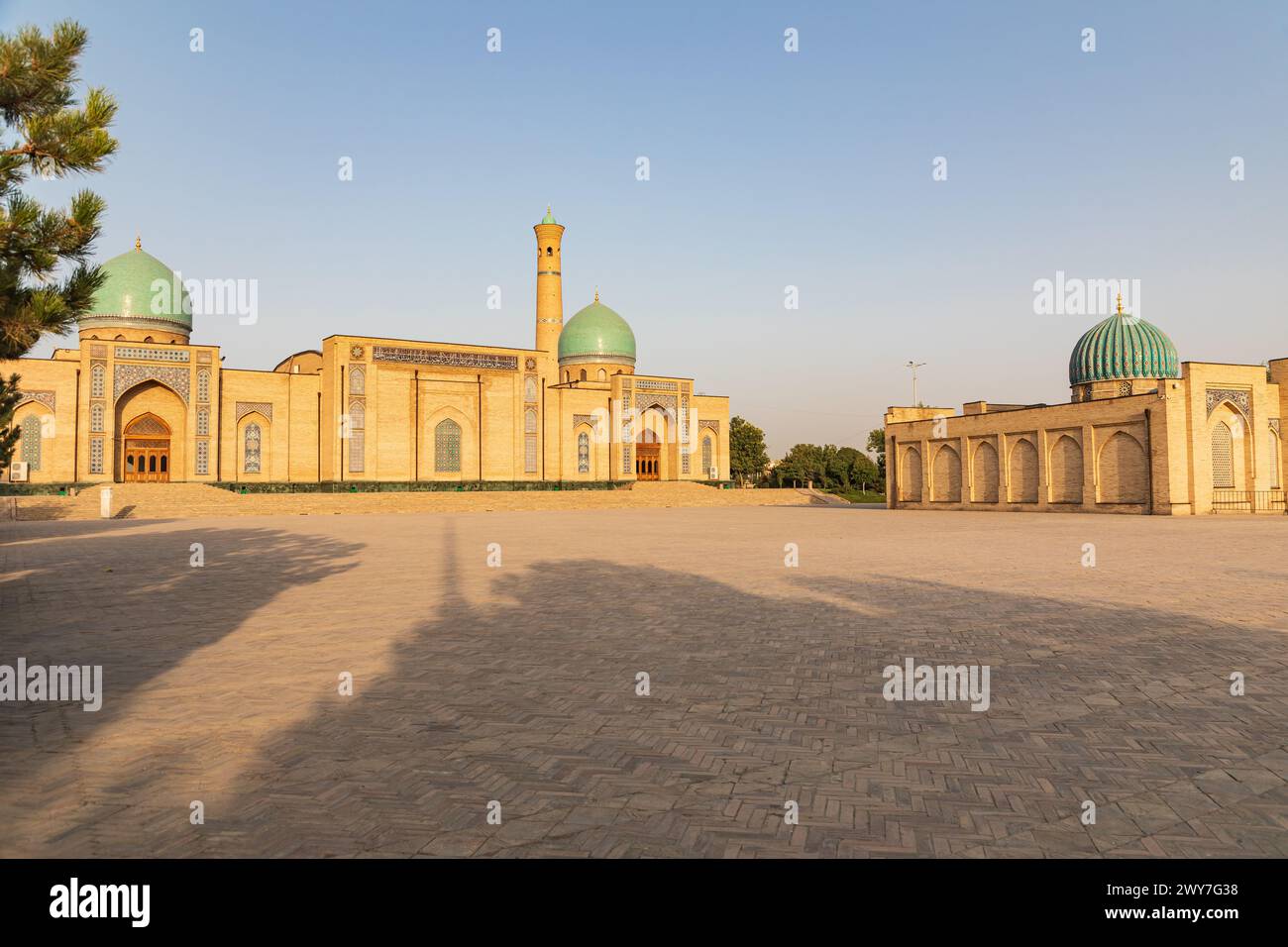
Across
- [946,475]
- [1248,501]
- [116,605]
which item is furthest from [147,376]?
[1248,501]

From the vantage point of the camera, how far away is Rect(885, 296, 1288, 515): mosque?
29156 millimetres

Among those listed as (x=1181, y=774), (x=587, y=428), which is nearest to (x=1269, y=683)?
(x=1181, y=774)

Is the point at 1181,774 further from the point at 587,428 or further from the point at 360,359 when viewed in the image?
the point at 587,428

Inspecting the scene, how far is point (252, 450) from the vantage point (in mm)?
40094

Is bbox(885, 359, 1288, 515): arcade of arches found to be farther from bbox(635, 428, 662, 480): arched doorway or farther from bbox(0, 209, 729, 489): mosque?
bbox(0, 209, 729, 489): mosque

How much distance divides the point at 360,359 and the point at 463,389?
234 inches

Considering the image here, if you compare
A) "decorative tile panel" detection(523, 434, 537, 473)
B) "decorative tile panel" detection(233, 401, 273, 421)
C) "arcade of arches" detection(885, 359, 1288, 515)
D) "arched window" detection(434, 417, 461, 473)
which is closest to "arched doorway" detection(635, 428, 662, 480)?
"decorative tile panel" detection(523, 434, 537, 473)

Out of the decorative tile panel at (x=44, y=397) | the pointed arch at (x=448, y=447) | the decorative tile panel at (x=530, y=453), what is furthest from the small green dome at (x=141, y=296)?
the decorative tile panel at (x=530, y=453)

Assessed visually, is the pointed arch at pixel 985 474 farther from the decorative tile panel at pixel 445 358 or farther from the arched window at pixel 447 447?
the arched window at pixel 447 447

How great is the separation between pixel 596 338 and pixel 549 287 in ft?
15.3

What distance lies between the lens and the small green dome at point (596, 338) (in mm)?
54219

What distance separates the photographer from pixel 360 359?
138ft

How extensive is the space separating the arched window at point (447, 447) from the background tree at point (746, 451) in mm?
28006

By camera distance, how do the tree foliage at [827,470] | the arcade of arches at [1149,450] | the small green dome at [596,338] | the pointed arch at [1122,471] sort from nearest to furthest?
the arcade of arches at [1149,450] → the pointed arch at [1122,471] → the small green dome at [596,338] → the tree foliage at [827,470]
